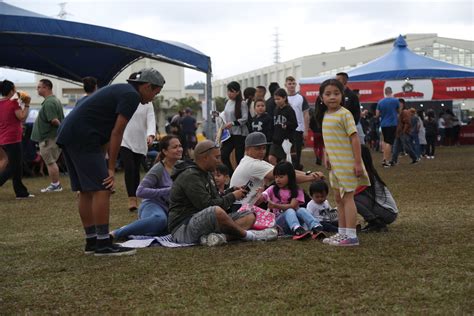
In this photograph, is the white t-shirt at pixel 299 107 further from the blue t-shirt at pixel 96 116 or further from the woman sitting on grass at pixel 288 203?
the blue t-shirt at pixel 96 116

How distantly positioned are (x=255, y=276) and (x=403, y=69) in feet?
57.6

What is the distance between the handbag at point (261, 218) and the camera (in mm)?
6758

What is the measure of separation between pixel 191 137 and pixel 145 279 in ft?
61.2

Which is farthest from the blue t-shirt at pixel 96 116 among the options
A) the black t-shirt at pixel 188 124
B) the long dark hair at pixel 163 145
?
the black t-shirt at pixel 188 124

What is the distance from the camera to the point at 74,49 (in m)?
17.2

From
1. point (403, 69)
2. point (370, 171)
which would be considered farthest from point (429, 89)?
point (370, 171)

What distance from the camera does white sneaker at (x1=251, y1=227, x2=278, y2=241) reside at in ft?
21.0

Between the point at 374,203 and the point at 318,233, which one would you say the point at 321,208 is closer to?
the point at 374,203

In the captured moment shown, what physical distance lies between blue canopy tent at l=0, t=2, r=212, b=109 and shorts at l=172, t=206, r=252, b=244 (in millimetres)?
8609

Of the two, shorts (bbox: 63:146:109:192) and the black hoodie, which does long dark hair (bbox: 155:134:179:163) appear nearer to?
the black hoodie

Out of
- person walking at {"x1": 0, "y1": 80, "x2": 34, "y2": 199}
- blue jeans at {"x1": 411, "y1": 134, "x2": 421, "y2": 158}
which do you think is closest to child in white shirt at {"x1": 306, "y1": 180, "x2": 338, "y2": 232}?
person walking at {"x1": 0, "y1": 80, "x2": 34, "y2": 199}

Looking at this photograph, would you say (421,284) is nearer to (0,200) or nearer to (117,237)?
(117,237)

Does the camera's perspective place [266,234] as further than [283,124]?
No

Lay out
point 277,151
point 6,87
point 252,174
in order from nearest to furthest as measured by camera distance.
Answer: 1. point 252,174
2. point 277,151
3. point 6,87
